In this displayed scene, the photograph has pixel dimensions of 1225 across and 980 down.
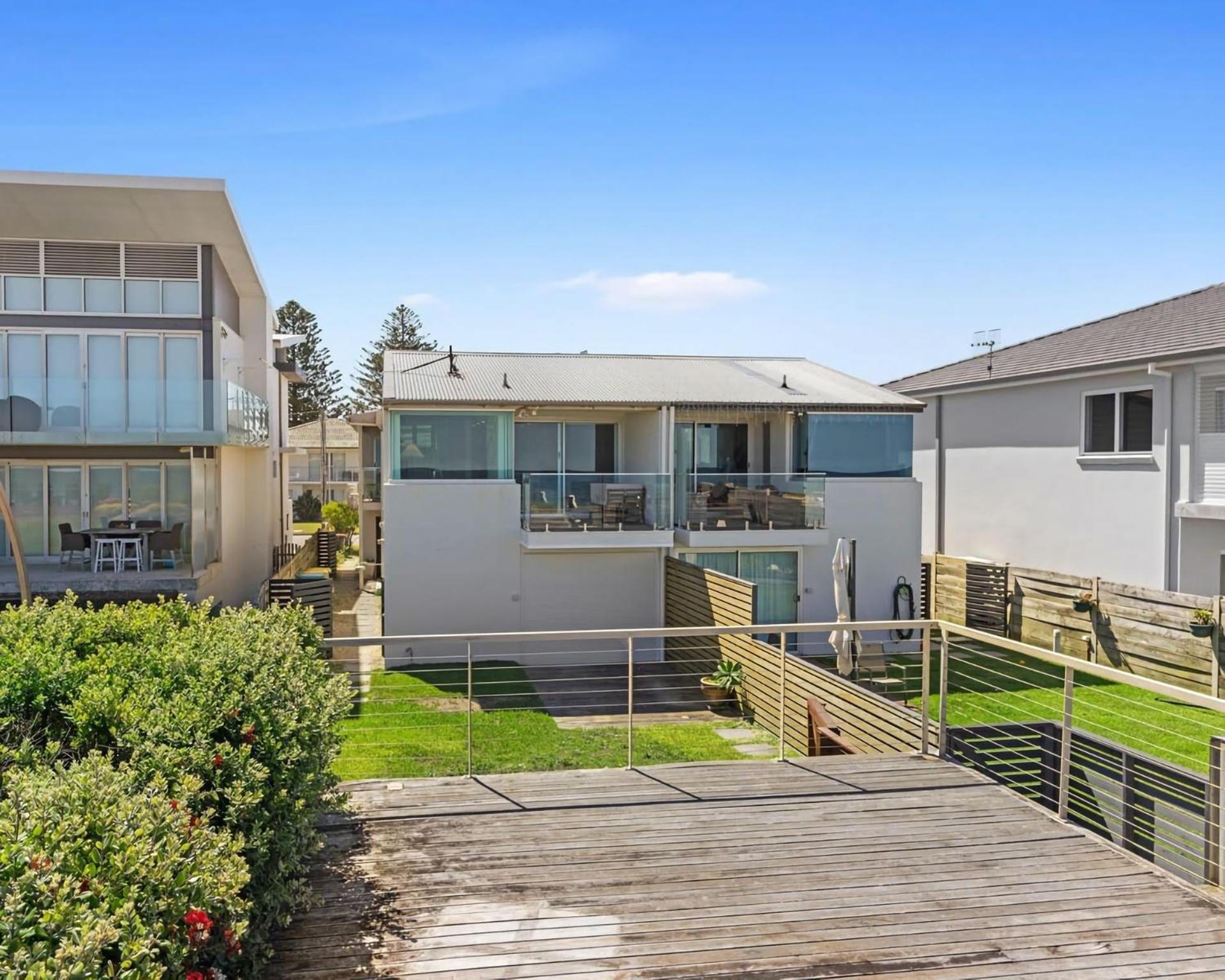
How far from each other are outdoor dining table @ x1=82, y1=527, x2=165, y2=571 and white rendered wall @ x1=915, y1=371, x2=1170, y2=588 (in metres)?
17.8

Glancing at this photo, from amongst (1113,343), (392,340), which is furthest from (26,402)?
(392,340)

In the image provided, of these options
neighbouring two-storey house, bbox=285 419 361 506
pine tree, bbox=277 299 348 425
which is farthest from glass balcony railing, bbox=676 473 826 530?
pine tree, bbox=277 299 348 425

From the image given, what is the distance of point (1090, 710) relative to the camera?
14.4 metres

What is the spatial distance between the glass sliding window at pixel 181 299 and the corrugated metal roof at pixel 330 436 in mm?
27862

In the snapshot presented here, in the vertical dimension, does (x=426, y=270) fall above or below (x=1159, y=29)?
above

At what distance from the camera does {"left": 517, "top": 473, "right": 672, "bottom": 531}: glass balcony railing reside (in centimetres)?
1717

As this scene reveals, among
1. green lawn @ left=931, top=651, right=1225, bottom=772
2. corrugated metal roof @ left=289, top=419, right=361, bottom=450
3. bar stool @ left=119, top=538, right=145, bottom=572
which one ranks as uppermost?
corrugated metal roof @ left=289, top=419, right=361, bottom=450

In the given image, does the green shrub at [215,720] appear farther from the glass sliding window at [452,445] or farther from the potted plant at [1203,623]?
the potted plant at [1203,623]

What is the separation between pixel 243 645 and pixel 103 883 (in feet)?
8.87

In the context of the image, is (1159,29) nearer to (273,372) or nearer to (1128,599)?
(1128,599)

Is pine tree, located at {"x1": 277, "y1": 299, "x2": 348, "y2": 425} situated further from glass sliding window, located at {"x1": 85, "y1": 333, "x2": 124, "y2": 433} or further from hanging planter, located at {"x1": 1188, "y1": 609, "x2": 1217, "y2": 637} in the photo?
hanging planter, located at {"x1": 1188, "y1": 609, "x2": 1217, "y2": 637}

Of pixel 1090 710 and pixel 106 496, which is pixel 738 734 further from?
pixel 106 496

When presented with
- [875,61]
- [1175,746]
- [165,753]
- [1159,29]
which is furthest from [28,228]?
[1175,746]

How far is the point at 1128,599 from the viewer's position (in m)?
16.2
